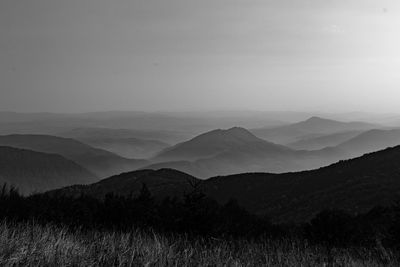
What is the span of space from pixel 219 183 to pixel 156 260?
98647mm

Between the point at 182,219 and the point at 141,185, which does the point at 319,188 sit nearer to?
the point at 141,185

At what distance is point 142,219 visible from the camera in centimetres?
2070

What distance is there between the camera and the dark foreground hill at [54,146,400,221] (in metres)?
63.7

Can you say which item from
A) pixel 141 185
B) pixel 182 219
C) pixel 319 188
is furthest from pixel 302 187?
pixel 182 219

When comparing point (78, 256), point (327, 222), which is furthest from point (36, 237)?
point (327, 222)

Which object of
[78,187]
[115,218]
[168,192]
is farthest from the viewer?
[78,187]

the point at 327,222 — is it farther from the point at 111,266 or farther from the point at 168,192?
the point at 168,192

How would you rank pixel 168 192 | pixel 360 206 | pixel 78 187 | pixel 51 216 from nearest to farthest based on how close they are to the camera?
pixel 51 216, pixel 360 206, pixel 168 192, pixel 78 187

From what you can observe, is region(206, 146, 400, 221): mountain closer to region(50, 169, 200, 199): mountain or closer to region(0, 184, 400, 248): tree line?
region(50, 169, 200, 199): mountain

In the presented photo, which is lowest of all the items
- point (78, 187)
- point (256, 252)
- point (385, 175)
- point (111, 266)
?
point (78, 187)

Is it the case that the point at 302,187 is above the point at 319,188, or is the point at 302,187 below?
below

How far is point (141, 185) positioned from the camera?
104375 mm

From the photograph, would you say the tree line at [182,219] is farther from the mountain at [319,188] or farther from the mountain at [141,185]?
the mountain at [141,185]

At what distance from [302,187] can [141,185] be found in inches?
1602
